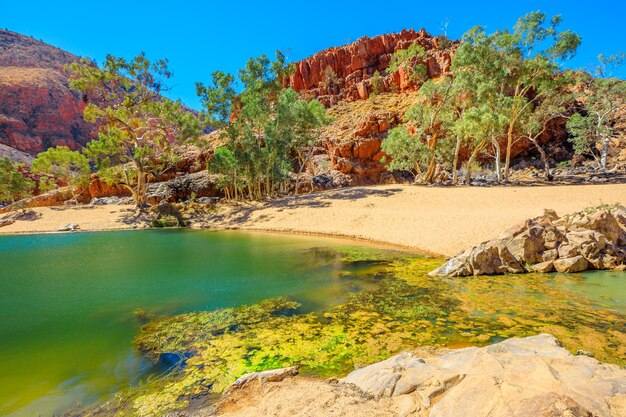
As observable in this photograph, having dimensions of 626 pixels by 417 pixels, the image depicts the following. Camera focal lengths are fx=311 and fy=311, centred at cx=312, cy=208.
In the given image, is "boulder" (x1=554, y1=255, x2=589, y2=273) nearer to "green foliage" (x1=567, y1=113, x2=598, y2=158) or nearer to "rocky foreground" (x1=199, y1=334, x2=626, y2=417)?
"rocky foreground" (x1=199, y1=334, x2=626, y2=417)

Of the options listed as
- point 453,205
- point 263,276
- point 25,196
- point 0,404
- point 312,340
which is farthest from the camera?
point 25,196

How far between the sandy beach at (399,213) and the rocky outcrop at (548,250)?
11.3ft

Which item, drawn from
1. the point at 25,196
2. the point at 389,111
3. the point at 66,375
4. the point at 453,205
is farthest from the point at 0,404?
the point at 389,111

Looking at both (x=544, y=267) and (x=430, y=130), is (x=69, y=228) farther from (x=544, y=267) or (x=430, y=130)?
(x=430, y=130)

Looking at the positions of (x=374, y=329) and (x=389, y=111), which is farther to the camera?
(x=389, y=111)

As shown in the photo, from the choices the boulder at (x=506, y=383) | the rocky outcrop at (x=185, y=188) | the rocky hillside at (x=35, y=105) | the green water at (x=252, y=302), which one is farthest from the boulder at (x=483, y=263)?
the rocky hillside at (x=35, y=105)

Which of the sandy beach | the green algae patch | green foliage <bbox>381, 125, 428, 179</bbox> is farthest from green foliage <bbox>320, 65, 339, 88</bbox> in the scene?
the green algae patch

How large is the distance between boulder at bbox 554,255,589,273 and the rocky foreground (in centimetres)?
834

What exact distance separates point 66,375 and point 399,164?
3505 cm

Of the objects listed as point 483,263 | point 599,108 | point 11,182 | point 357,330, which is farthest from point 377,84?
point 357,330

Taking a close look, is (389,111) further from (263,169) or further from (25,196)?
(25,196)

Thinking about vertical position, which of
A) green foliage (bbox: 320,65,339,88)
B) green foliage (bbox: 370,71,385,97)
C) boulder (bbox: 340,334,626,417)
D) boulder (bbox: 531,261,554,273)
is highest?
green foliage (bbox: 320,65,339,88)

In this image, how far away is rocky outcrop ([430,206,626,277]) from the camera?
35.7 ft

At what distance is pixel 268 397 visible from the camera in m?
4.00
